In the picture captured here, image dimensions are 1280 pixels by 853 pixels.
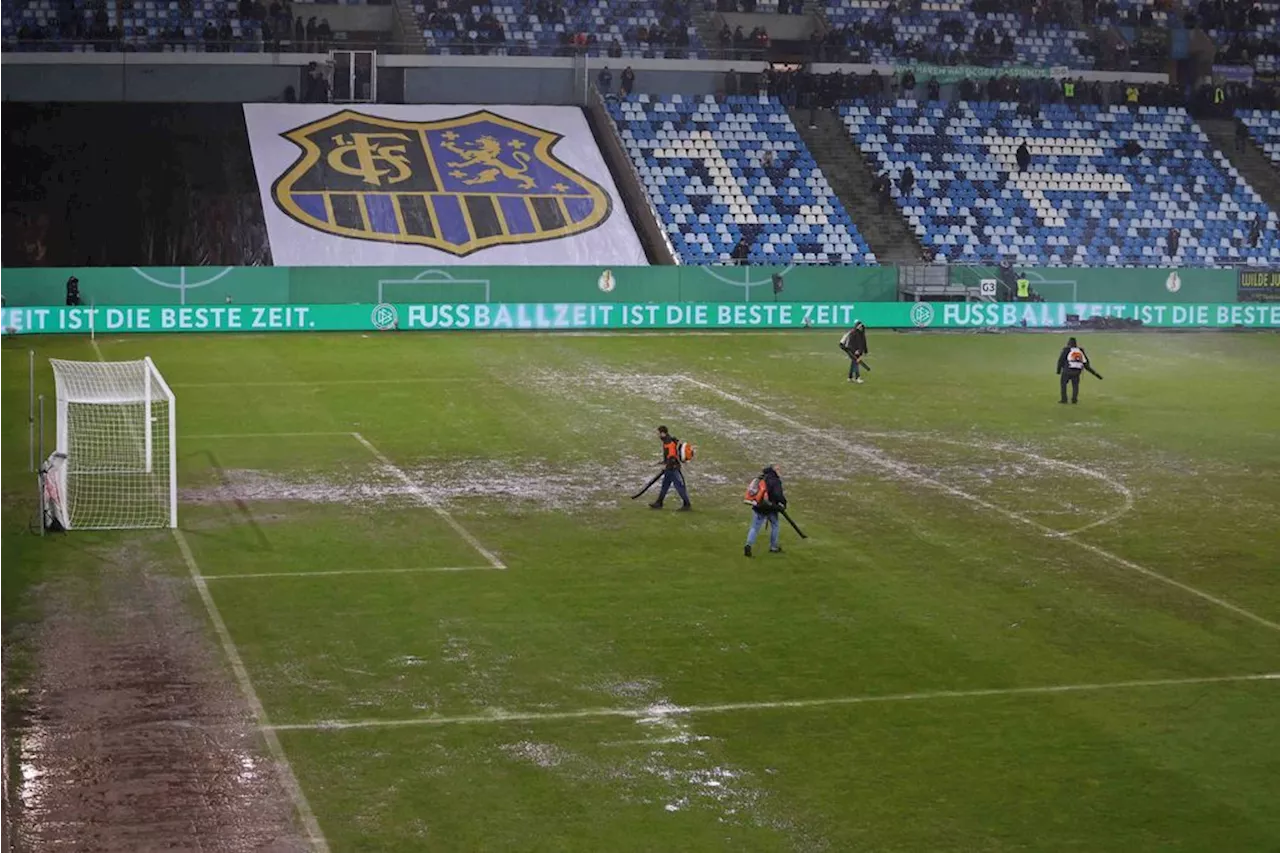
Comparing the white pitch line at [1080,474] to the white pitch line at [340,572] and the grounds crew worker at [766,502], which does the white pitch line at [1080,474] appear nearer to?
the grounds crew worker at [766,502]

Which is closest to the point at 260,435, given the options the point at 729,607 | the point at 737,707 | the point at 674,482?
the point at 674,482

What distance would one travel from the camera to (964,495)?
1268 inches

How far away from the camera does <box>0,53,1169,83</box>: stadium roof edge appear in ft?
227

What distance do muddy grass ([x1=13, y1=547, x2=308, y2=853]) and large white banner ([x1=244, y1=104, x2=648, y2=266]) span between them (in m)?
40.0

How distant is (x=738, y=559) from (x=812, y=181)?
46.9m

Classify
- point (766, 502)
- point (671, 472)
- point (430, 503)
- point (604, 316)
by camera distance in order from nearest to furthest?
point (766, 502), point (671, 472), point (430, 503), point (604, 316)

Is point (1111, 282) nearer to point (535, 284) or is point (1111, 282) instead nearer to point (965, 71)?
point (965, 71)

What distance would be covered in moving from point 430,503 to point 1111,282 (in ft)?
130

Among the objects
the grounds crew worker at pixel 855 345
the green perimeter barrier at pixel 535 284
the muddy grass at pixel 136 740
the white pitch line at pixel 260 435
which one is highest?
the green perimeter barrier at pixel 535 284

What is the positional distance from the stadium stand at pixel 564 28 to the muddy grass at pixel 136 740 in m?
53.0

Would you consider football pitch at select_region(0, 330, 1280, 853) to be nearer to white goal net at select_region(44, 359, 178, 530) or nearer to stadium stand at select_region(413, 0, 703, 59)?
white goal net at select_region(44, 359, 178, 530)

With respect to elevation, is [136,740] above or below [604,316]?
below

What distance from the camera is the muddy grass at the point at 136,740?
16.0m

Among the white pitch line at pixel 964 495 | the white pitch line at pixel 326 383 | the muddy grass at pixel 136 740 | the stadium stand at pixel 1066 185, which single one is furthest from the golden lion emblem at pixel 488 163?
the muddy grass at pixel 136 740
